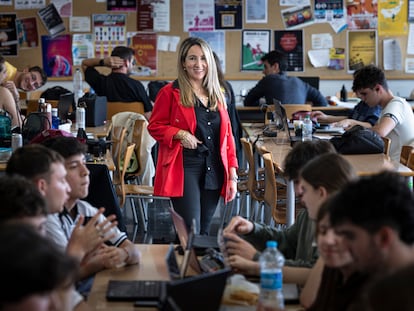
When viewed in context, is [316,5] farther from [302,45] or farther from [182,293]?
[182,293]

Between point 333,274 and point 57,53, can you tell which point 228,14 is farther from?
point 333,274

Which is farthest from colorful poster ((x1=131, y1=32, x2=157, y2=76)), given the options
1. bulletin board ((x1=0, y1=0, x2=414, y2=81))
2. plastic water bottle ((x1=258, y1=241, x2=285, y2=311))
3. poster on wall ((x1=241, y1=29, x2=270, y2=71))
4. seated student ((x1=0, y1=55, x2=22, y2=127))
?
plastic water bottle ((x1=258, y1=241, x2=285, y2=311))

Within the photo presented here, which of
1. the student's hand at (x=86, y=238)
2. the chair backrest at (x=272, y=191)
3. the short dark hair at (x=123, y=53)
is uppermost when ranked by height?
the short dark hair at (x=123, y=53)

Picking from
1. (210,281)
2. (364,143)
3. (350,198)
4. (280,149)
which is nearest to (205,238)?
(210,281)

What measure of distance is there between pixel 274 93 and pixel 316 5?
104 inches

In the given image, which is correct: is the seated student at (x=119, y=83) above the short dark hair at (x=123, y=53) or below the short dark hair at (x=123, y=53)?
below

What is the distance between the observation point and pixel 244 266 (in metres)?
2.97

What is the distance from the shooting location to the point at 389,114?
6.19m

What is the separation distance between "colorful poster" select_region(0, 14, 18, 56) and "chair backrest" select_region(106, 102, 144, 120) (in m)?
3.12

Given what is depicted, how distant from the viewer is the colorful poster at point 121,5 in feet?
35.1

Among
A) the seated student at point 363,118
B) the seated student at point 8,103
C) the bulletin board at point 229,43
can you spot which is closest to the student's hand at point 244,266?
the seated student at point 8,103

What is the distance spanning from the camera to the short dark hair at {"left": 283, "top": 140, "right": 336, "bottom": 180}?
328 centimetres

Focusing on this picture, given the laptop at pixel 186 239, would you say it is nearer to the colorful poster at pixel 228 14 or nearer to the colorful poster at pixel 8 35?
the colorful poster at pixel 228 14

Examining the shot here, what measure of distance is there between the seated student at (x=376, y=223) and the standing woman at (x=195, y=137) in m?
2.79
